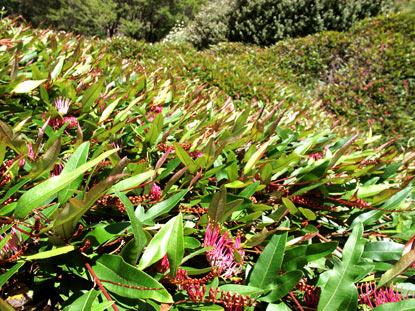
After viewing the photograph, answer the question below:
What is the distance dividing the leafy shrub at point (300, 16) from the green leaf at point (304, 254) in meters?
12.5

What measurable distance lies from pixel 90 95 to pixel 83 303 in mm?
1129

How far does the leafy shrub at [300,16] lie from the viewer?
11.7 meters

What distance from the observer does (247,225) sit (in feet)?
3.74

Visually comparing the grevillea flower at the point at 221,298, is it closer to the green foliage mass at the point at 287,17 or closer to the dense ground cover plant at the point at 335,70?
the dense ground cover plant at the point at 335,70

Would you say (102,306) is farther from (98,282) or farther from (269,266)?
(269,266)

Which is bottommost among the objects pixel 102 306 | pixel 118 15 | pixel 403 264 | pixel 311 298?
pixel 118 15

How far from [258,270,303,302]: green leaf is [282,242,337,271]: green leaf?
0.07 metres

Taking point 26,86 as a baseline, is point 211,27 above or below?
below

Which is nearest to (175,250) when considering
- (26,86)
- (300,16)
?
(26,86)

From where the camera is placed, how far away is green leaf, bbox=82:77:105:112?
1507 millimetres

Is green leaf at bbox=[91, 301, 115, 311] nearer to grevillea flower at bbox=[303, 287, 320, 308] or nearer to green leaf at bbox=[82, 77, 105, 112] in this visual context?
grevillea flower at bbox=[303, 287, 320, 308]

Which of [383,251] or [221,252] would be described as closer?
[221,252]

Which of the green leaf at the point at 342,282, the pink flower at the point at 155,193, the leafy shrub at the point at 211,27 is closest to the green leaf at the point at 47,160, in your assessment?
the pink flower at the point at 155,193

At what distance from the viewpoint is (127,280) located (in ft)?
2.44
